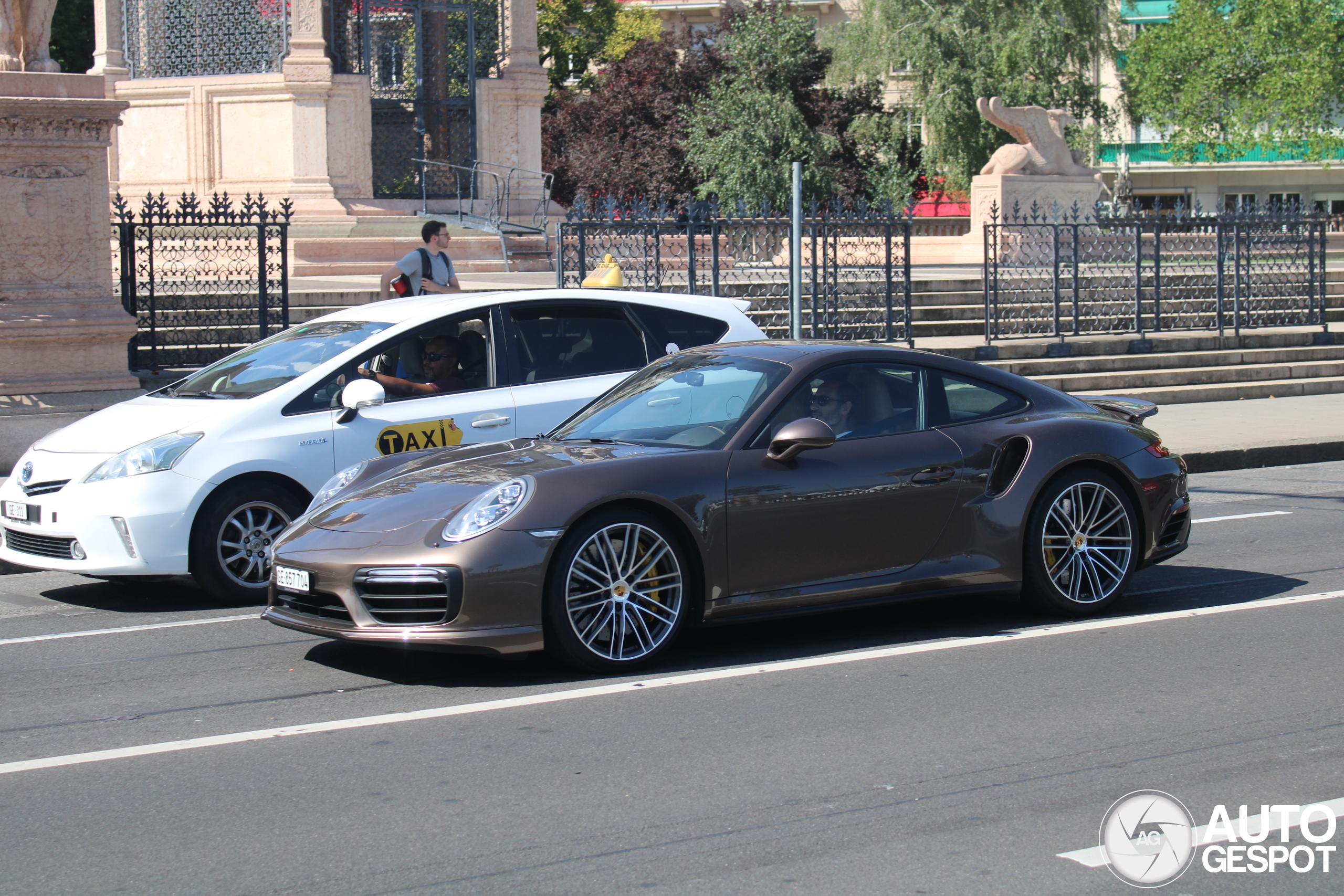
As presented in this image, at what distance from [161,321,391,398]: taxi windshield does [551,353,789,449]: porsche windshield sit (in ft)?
6.68

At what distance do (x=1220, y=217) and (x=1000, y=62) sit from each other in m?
22.1

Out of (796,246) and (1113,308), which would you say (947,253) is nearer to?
(1113,308)

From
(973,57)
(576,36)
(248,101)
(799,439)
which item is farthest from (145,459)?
(576,36)

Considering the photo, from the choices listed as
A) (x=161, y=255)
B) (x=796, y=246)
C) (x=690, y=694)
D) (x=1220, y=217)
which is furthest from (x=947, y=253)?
(x=690, y=694)

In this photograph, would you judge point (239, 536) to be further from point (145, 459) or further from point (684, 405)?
point (684, 405)

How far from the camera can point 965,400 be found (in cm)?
695

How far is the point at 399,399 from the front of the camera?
27.1ft

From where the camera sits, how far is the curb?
43.7 feet

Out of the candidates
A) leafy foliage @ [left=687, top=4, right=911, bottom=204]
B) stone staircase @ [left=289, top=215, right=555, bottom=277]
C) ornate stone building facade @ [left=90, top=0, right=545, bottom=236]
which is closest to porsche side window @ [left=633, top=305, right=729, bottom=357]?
stone staircase @ [left=289, top=215, right=555, bottom=277]

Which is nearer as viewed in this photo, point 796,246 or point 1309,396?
point 796,246

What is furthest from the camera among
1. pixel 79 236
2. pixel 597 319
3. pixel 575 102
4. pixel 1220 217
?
pixel 575 102

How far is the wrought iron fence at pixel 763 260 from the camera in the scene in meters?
16.4

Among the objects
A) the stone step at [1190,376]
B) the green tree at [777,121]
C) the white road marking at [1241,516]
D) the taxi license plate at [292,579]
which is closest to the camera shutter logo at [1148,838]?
the taxi license plate at [292,579]

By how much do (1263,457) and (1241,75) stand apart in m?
37.0
